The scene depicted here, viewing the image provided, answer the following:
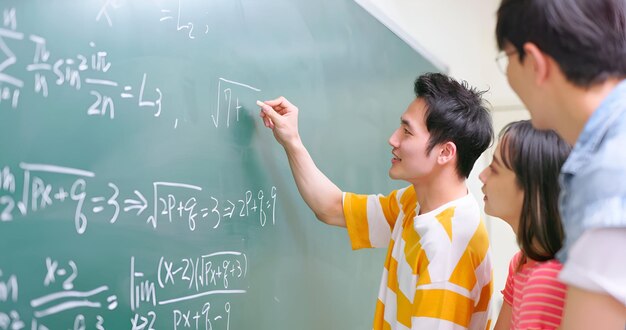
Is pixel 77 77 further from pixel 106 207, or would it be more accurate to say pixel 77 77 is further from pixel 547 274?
pixel 547 274

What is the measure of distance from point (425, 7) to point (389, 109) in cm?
73

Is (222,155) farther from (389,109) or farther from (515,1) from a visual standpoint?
(389,109)

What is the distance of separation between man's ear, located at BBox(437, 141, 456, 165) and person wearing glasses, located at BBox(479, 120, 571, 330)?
0.74 feet

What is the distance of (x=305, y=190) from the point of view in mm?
1502

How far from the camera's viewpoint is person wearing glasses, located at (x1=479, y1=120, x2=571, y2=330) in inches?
42.4

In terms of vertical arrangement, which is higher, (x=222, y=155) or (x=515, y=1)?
(x=515, y=1)

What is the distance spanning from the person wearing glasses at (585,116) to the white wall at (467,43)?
50.8 inches

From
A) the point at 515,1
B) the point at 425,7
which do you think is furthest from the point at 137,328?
the point at 425,7

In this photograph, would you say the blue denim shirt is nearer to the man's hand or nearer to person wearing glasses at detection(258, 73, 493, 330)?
person wearing glasses at detection(258, 73, 493, 330)

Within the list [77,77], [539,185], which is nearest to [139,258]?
[77,77]

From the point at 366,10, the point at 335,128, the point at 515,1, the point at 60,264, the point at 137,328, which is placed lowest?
the point at 137,328

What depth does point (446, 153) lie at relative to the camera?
150 cm

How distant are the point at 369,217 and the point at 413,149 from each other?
0.79 feet

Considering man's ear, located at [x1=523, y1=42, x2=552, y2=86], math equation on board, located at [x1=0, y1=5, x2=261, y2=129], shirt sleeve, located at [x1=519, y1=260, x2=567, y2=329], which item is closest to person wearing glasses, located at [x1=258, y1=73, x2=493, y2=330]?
shirt sleeve, located at [x1=519, y1=260, x2=567, y2=329]
